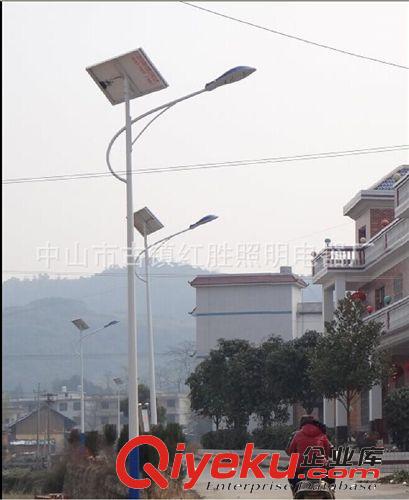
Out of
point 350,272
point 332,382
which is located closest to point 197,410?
point 350,272

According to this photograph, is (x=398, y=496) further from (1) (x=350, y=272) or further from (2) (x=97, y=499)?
(1) (x=350, y=272)

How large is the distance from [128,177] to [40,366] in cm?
8560

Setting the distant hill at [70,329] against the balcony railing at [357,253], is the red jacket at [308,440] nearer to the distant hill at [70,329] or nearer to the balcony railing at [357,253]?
the balcony railing at [357,253]

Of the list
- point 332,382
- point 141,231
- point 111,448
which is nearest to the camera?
point 111,448

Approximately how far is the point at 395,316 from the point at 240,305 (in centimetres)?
3005

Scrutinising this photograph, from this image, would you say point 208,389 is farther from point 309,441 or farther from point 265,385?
point 309,441

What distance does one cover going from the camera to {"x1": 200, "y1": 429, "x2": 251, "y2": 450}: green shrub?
42.3 meters

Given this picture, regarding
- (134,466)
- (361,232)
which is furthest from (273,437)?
(134,466)

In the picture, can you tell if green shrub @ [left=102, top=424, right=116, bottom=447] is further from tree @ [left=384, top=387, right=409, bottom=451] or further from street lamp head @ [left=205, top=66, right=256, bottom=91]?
tree @ [left=384, top=387, right=409, bottom=451]

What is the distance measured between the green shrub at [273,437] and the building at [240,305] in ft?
68.4

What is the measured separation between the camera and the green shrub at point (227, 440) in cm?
4228

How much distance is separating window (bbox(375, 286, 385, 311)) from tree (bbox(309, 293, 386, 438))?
6.87 metres

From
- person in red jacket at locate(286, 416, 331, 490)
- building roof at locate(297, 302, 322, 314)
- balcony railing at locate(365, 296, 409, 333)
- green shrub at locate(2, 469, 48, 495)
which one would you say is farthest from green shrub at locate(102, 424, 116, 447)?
building roof at locate(297, 302, 322, 314)

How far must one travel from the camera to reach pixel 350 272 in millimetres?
38812
